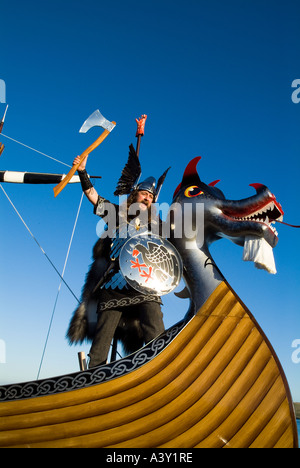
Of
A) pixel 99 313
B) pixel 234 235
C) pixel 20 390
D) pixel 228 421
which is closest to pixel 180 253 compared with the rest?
pixel 234 235

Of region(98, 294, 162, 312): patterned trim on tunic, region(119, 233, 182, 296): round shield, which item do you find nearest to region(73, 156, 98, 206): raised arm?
region(119, 233, 182, 296): round shield

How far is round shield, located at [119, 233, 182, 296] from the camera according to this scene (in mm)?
2672

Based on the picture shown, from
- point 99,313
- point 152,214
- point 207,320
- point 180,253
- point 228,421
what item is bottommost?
point 228,421

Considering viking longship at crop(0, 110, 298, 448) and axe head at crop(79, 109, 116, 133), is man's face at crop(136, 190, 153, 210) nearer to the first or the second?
axe head at crop(79, 109, 116, 133)

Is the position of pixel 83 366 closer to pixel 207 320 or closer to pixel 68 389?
pixel 68 389

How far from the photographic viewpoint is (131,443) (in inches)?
83.1

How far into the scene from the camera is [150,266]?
270 cm

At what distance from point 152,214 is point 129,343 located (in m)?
1.07

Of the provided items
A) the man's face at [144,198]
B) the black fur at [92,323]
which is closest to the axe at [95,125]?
the man's face at [144,198]

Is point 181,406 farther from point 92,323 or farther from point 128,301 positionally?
point 92,323

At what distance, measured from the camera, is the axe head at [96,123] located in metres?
3.12

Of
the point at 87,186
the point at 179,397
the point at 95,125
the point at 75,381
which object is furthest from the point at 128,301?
the point at 95,125

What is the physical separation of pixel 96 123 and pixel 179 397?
210 centimetres
